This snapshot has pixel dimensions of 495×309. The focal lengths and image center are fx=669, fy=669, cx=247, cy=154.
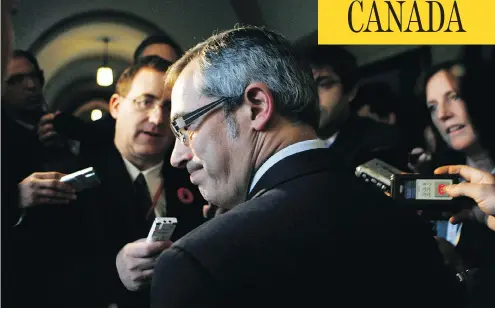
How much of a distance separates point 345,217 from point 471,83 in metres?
1.14

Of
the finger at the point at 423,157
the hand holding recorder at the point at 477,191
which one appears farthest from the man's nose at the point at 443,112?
the hand holding recorder at the point at 477,191

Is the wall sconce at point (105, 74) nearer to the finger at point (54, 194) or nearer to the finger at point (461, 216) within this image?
the finger at point (54, 194)

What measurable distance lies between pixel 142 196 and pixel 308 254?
924mm

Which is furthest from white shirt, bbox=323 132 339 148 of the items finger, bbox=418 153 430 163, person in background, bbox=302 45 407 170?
finger, bbox=418 153 430 163

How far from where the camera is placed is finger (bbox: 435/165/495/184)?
159 cm

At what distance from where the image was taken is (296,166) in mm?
934

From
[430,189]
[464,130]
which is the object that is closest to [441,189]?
[430,189]

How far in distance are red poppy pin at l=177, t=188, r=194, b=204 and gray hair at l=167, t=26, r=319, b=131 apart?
2.08 ft

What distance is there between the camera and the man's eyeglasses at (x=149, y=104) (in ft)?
5.48

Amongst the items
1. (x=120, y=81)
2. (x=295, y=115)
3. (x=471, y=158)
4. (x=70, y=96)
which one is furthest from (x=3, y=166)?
(x=471, y=158)

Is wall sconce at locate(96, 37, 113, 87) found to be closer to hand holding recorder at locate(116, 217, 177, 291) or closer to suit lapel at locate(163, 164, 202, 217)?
suit lapel at locate(163, 164, 202, 217)

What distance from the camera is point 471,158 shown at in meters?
1.74

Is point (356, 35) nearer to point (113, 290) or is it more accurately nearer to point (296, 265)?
point (113, 290)

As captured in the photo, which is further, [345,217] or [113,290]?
[113,290]
